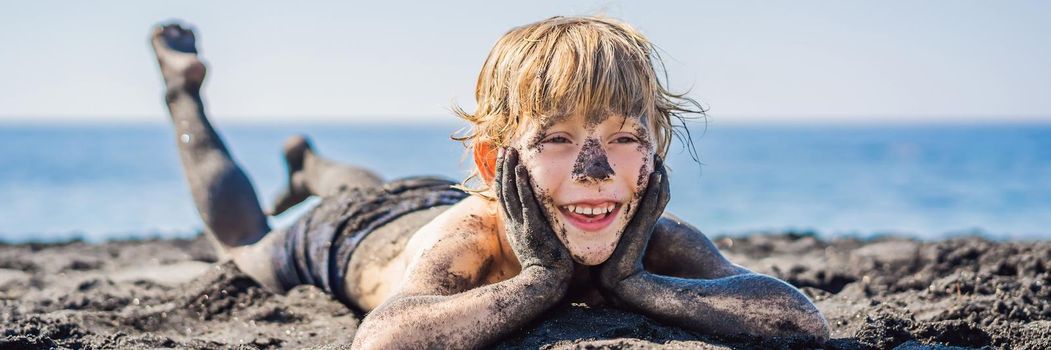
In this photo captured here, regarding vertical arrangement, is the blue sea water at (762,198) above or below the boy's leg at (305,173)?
below

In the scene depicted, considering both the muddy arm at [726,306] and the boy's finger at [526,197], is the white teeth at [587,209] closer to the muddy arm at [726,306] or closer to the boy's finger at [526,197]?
the boy's finger at [526,197]

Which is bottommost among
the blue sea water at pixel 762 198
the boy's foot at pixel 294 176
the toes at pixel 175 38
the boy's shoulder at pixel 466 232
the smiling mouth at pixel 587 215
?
the blue sea water at pixel 762 198

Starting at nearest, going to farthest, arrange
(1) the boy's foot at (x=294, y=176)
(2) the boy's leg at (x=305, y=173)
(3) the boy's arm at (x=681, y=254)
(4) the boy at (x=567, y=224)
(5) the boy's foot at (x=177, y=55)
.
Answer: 1. (4) the boy at (x=567, y=224)
2. (3) the boy's arm at (x=681, y=254)
3. (5) the boy's foot at (x=177, y=55)
4. (2) the boy's leg at (x=305, y=173)
5. (1) the boy's foot at (x=294, y=176)

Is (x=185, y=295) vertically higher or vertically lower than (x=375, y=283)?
lower

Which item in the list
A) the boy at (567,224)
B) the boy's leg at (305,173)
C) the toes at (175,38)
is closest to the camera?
the boy at (567,224)

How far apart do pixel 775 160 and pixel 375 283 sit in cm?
4272

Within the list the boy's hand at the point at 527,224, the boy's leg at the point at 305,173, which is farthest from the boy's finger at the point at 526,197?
the boy's leg at the point at 305,173

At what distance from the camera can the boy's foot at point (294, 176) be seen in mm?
6836

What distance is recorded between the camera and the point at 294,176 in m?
6.87

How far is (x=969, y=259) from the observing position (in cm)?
577

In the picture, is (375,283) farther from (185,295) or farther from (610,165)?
(610,165)

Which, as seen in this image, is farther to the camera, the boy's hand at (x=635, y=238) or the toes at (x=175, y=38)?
the toes at (x=175, y=38)

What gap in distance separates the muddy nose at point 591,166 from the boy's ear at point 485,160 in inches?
18.9

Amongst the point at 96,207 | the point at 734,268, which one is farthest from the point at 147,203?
the point at 734,268
